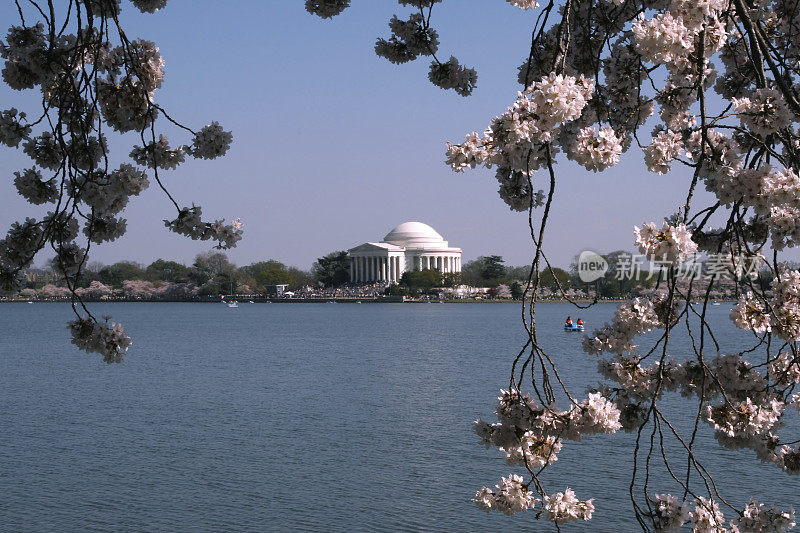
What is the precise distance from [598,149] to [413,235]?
141 metres

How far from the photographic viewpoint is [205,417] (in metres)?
22.6

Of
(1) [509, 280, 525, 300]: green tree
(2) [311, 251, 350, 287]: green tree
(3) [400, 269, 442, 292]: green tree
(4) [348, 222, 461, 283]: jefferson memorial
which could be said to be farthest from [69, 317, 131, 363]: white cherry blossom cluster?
(2) [311, 251, 350, 287]: green tree

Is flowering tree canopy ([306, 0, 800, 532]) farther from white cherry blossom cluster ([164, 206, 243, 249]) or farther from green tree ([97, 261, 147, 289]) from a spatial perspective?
green tree ([97, 261, 147, 289])

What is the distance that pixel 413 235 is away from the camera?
143375 mm

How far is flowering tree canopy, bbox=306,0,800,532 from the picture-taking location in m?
2.49

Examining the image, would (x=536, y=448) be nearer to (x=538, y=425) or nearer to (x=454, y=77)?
(x=538, y=425)

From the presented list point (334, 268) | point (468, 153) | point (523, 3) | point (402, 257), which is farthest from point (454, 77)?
point (334, 268)

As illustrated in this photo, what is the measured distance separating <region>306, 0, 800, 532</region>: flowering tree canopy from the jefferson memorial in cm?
13233

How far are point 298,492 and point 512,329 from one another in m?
53.4

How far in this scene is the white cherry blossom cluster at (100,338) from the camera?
378 centimetres

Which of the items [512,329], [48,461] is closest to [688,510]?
[48,461]

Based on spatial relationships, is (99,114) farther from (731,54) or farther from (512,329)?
(512,329)

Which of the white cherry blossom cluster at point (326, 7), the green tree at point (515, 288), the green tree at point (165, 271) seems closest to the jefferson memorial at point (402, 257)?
the green tree at point (515, 288)

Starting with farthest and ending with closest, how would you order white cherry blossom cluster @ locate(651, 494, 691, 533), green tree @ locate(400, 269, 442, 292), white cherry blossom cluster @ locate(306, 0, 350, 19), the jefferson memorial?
the jefferson memorial
green tree @ locate(400, 269, 442, 292)
white cherry blossom cluster @ locate(306, 0, 350, 19)
white cherry blossom cluster @ locate(651, 494, 691, 533)
